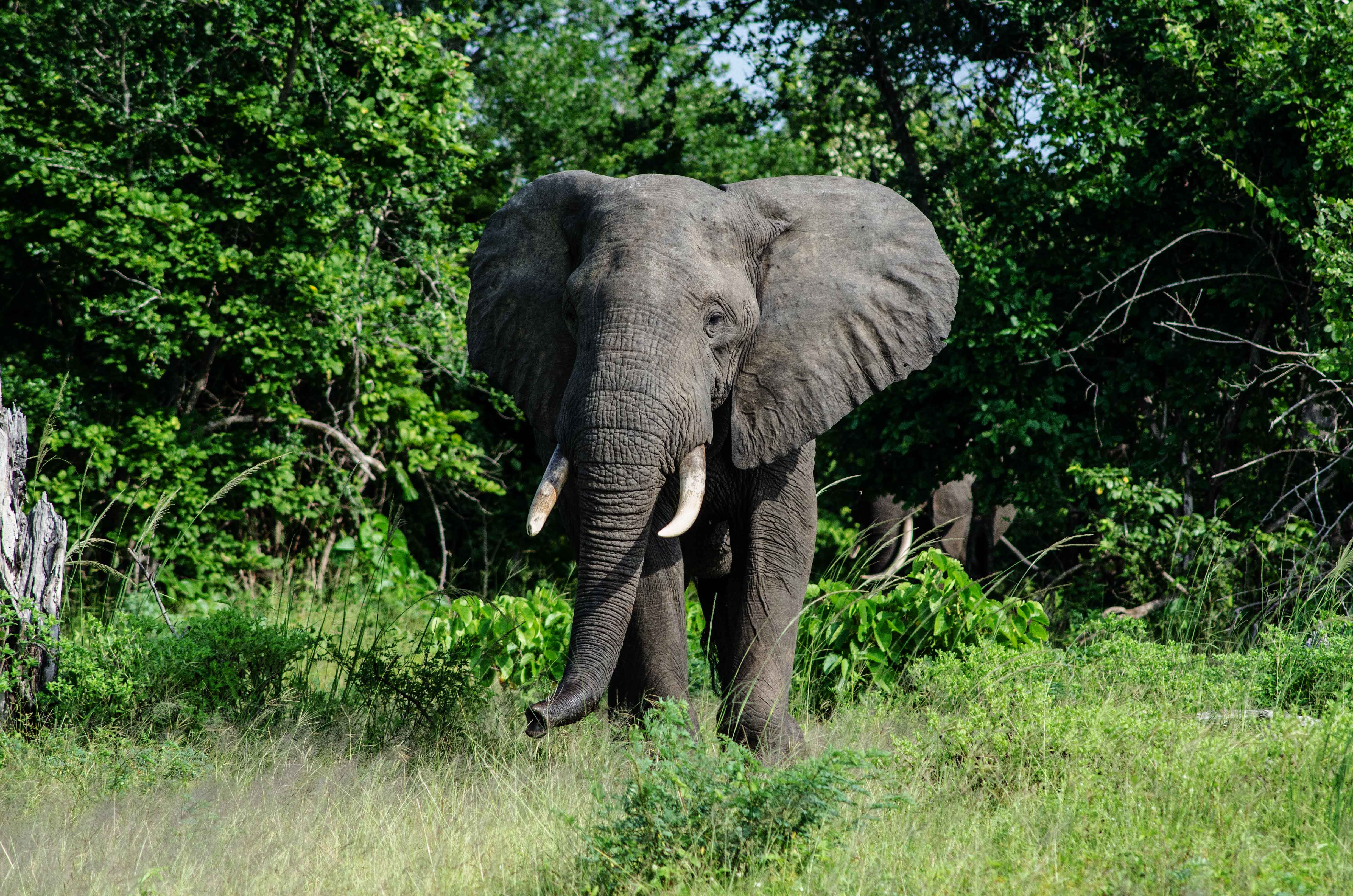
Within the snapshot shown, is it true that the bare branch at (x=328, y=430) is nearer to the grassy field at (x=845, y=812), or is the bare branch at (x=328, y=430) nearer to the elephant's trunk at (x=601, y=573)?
the grassy field at (x=845, y=812)

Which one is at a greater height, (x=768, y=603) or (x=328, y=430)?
(x=328, y=430)

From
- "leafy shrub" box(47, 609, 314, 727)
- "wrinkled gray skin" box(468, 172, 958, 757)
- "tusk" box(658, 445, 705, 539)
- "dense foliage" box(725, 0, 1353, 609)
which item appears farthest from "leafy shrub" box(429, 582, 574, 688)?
"dense foliage" box(725, 0, 1353, 609)

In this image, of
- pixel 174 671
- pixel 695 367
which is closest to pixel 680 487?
pixel 695 367

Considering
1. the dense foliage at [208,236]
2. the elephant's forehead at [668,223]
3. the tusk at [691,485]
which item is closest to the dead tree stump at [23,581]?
the dense foliage at [208,236]

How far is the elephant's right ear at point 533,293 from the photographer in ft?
15.8

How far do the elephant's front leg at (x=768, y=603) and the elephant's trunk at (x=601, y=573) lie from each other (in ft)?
1.67

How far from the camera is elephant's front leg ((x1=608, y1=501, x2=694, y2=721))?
15.4 feet

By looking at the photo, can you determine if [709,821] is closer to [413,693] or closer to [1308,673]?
[413,693]

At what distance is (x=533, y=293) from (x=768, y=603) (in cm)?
147

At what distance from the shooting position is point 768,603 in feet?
15.8

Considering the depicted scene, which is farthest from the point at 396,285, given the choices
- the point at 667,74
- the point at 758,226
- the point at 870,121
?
the point at 667,74

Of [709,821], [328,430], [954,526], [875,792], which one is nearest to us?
→ [709,821]

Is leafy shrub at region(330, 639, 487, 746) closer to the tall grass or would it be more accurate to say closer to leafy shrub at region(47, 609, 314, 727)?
the tall grass

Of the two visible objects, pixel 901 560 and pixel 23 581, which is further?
pixel 901 560
